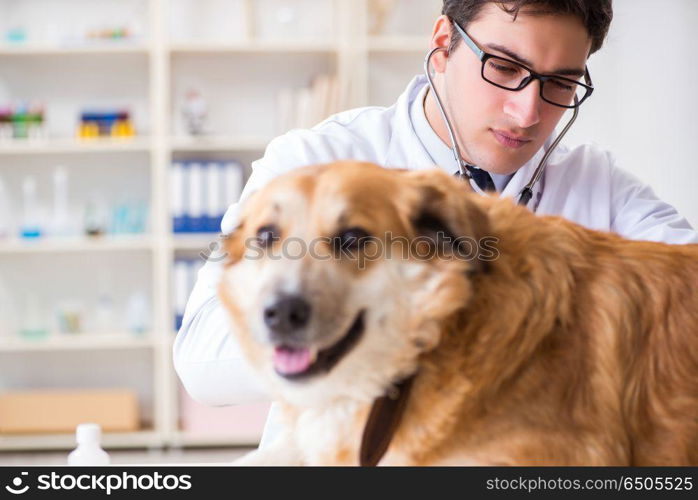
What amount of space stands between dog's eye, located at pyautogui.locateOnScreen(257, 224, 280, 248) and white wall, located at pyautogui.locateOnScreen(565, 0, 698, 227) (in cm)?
325

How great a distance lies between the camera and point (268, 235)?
2.76 ft

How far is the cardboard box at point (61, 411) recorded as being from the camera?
4410 mm

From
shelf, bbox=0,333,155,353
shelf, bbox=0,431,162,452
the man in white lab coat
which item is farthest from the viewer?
shelf, bbox=0,333,155,353

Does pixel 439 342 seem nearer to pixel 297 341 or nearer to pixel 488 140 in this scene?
pixel 297 341

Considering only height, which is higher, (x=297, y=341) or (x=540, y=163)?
(x=540, y=163)

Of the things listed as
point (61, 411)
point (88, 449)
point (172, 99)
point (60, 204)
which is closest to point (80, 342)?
point (61, 411)

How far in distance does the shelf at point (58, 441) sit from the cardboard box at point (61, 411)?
0.03 metres

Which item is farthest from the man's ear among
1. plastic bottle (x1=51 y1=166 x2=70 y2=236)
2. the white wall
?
plastic bottle (x1=51 y1=166 x2=70 y2=236)

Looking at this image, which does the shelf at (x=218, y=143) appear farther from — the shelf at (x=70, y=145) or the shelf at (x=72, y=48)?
the shelf at (x=72, y=48)

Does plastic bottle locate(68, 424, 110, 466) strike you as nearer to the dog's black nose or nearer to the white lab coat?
the white lab coat

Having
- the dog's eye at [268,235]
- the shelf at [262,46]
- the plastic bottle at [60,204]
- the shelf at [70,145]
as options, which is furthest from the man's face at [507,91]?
the plastic bottle at [60,204]

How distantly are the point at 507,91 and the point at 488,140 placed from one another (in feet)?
0.30

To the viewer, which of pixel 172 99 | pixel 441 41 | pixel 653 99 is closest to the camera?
pixel 441 41

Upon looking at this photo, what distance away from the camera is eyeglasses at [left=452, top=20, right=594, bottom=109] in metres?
1.33
